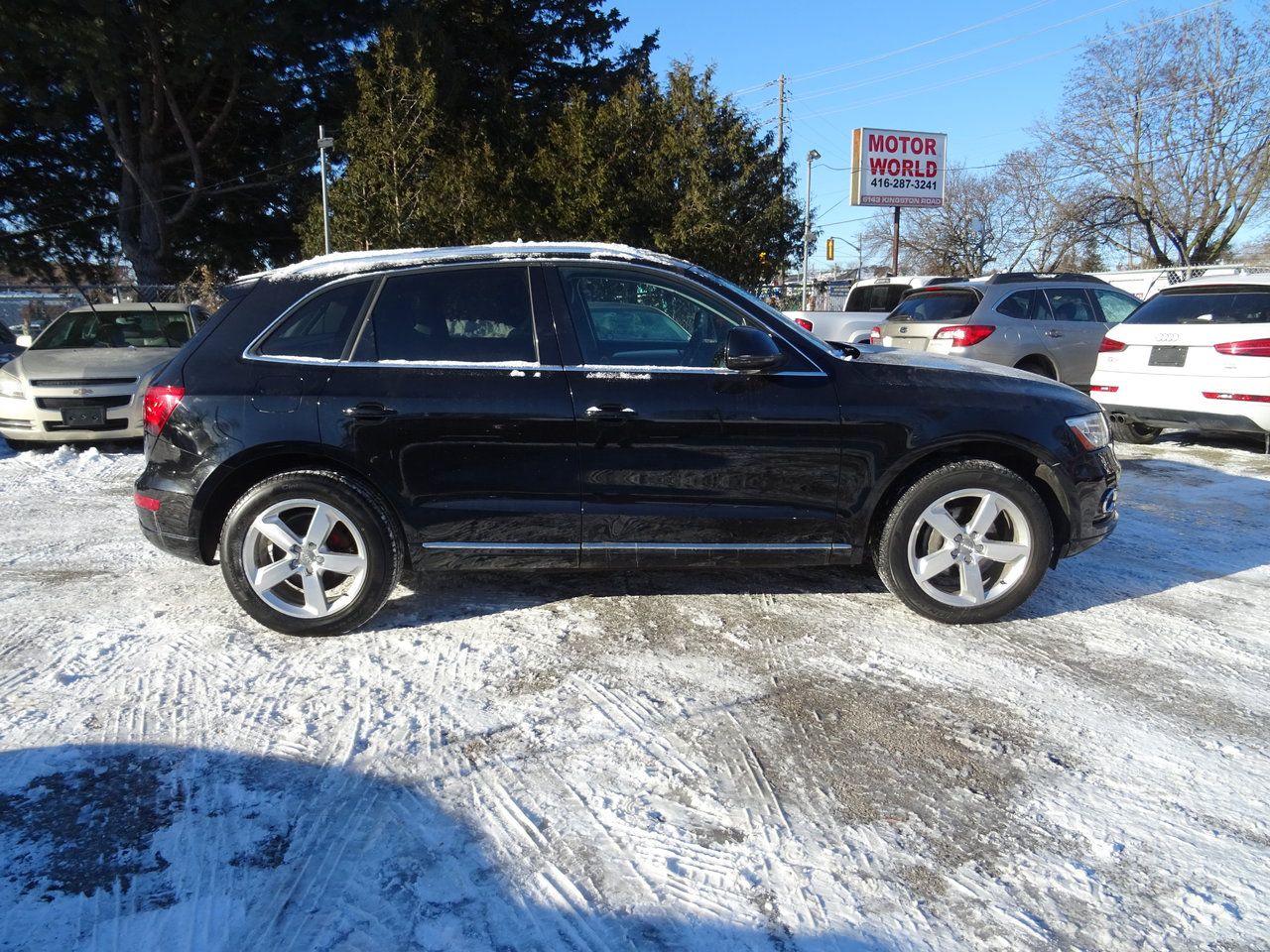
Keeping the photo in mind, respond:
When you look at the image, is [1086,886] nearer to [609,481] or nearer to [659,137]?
[609,481]

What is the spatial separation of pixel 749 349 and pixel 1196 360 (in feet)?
19.2

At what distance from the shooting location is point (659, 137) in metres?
19.1

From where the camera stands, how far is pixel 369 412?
377cm

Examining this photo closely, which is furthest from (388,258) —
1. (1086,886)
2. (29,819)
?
(1086,886)

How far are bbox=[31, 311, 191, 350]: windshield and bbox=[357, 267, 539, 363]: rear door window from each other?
24.0 ft

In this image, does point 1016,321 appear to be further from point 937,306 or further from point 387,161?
point 387,161

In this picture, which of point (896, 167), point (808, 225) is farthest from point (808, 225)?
point (896, 167)

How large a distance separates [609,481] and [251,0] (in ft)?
66.1

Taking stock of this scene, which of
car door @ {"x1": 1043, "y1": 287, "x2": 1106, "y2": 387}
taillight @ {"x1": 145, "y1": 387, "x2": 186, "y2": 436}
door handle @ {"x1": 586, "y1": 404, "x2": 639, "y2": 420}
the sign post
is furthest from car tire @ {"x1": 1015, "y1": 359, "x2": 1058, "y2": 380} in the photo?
the sign post

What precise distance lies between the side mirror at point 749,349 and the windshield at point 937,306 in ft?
22.8

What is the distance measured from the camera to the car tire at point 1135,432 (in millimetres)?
8898

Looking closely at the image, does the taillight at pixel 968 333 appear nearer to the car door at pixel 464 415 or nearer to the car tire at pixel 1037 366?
the car tire at pixel 1037 366

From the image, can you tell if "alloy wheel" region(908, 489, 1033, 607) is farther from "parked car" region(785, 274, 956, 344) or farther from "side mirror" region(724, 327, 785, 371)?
A: "parked car" region(785, 274, 956, 344)

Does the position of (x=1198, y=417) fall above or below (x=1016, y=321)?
below
